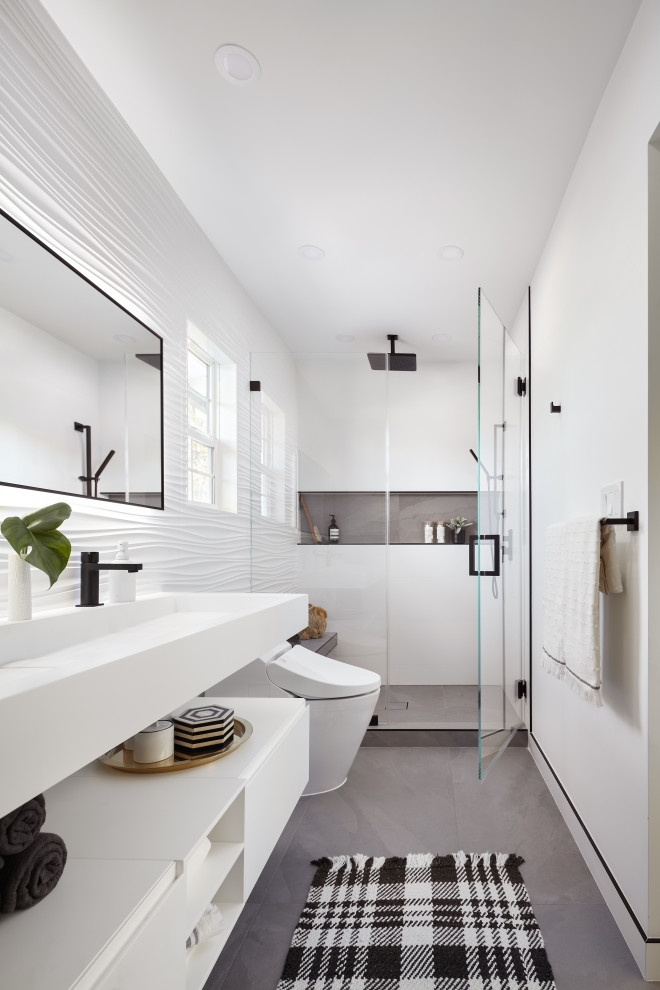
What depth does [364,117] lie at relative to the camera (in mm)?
2125

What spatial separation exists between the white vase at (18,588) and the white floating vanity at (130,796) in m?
0.05

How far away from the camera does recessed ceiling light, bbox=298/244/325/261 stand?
3.01 meters

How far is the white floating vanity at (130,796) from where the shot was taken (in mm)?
805

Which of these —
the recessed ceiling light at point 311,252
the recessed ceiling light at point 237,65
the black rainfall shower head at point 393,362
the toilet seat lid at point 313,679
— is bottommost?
the toilet seat lid at point 313,679

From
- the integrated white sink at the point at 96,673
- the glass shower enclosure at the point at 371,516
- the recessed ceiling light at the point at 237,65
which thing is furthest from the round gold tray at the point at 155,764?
the recessed ceiling light at the point at 237,65

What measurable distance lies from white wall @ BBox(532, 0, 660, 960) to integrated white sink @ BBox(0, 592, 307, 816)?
99cm

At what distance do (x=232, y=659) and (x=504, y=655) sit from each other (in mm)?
2093

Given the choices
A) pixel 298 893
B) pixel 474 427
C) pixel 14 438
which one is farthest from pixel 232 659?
pixel 474 427

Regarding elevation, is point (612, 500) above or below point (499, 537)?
above

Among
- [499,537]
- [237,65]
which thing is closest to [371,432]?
[499,537]

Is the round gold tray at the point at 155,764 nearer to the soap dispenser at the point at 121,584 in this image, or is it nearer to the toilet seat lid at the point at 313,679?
the soap dispenser at the point at 121,584

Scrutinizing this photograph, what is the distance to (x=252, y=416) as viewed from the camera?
343 cm

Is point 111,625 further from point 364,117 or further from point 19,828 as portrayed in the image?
point 364,117

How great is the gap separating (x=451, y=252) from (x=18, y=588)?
2.50 m
